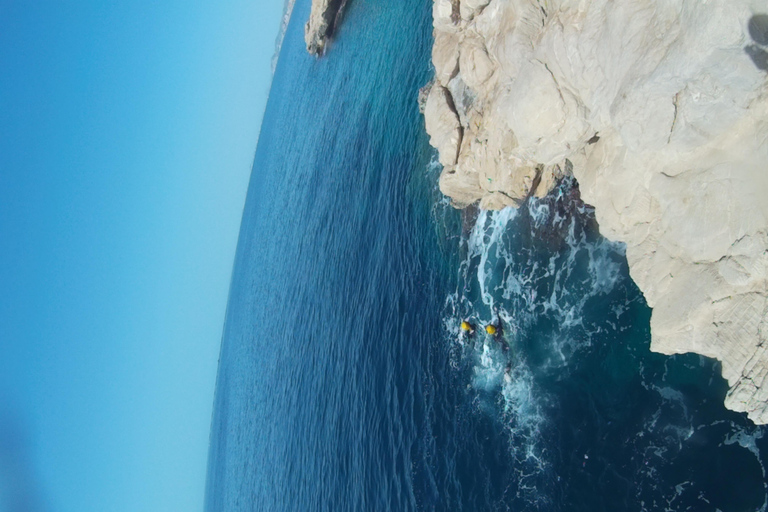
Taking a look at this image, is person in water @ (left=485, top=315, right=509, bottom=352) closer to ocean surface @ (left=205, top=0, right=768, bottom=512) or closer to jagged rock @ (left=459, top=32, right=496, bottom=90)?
ocean surface @ (left=205, top=0, right=768, bottom=512)

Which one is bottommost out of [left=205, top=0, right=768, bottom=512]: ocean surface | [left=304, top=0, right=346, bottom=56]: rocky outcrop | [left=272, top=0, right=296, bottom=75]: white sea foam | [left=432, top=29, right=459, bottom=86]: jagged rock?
[left=205, top=0, right=768, bottom=512]: ocean surface

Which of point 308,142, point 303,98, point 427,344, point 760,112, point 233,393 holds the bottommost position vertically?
point 233,393

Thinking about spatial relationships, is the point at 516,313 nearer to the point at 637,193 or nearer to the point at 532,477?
the point at 532,477

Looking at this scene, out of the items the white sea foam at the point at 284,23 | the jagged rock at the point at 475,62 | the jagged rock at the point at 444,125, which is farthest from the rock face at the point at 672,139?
the white sea foam at the point at 284,23

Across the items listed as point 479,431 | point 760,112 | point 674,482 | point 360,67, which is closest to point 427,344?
point 479,431

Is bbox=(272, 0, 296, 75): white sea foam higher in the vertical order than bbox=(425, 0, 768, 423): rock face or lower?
higher

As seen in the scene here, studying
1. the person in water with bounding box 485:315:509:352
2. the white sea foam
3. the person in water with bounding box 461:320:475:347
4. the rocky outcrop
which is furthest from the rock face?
the white sea foam

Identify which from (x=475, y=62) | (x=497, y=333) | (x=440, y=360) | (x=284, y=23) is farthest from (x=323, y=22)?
(x=284, y=23)
